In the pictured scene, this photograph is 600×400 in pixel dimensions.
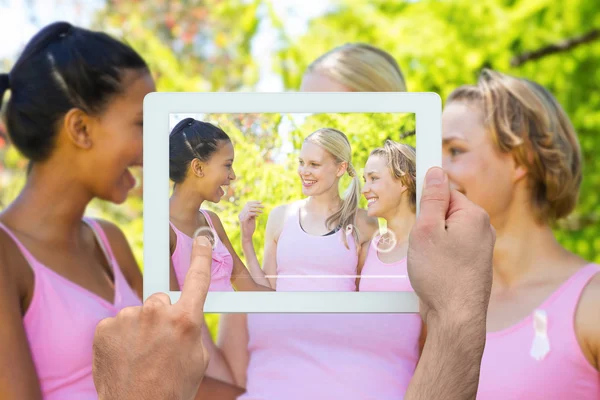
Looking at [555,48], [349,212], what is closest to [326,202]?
[349,212]

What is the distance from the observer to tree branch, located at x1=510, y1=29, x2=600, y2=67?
3.10 metres

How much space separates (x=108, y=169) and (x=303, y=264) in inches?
27.8

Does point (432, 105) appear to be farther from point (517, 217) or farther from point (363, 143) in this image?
point (517, 217)

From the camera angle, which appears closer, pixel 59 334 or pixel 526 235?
pixel 59 334

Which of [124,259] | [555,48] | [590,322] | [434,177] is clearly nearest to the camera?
[434,177]

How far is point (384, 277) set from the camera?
948 mm

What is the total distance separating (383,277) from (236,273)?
9.6 inches

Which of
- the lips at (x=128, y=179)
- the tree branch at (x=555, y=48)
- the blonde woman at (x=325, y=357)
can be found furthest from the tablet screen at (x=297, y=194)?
the tree branch at (x=555, y=48)

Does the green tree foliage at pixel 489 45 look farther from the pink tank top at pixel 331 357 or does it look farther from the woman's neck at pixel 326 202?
the woman's neck at pixel 326 202

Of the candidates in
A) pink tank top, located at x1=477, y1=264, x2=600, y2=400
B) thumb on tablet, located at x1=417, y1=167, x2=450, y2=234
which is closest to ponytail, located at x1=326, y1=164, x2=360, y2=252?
thumb on tablet, located at x1=417, y1=167, x2=450, y2=234

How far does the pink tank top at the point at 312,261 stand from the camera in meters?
0.96

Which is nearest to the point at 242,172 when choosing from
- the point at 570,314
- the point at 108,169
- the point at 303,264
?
the point at 303,264

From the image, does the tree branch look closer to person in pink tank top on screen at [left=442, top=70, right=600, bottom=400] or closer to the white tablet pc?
person in pink tank top on screen at [left=442, top=70, right=600, bottom=400]

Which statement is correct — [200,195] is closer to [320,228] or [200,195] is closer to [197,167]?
[197,167]
